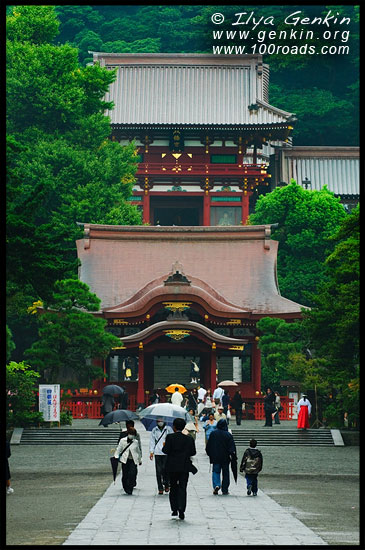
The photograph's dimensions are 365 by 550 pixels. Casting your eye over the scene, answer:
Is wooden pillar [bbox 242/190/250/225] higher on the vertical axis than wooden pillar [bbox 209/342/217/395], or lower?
higher

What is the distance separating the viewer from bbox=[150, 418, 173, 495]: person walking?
18.4 m

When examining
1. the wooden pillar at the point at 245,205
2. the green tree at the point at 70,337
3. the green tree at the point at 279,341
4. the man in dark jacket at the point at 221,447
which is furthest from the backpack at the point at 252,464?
the wooden pillar at the point at 245,205

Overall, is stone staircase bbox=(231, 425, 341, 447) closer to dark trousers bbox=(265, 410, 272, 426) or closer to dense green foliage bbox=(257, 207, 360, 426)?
dark trousers bbox=(265, 410, 272, 426)

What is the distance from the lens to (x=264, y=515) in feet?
50.8

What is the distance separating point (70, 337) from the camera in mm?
35219

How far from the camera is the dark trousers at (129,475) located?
59.9 ft

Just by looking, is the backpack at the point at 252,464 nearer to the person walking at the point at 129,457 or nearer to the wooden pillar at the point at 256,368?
the person walking at the point at 129,457

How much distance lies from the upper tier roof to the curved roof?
41.9ft

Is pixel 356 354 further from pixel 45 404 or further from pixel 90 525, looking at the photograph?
pixel 90 525

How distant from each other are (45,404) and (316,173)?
36.1m

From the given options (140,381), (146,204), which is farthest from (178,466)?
(146,204)

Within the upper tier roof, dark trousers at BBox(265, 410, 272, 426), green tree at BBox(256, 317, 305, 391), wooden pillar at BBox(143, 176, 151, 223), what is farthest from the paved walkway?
the upper tier roof

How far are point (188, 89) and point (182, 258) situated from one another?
19.1m

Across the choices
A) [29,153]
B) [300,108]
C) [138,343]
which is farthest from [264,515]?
[300,108]
